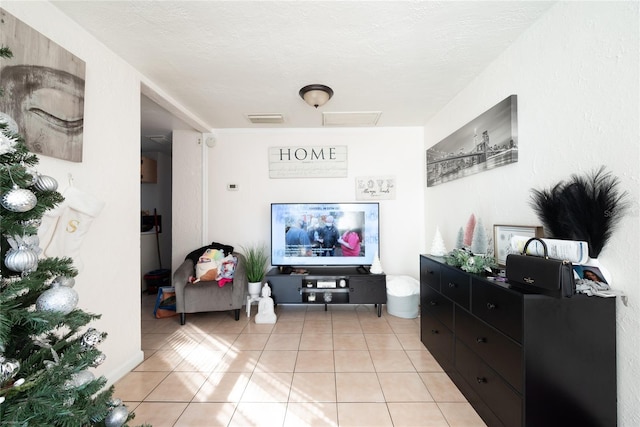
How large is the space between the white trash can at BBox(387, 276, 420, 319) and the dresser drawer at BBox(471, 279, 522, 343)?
1.48 meters

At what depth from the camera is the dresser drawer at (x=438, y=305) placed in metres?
1.96

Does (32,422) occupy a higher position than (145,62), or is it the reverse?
(145,62)

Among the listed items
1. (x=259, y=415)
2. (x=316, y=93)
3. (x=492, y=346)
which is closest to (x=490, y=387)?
(x=492, y=346)

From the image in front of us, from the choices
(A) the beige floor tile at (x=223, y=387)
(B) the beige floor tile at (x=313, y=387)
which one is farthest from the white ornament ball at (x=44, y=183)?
(B) the beige floor tile at (x=313, y=387)

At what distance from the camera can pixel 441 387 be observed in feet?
6.07

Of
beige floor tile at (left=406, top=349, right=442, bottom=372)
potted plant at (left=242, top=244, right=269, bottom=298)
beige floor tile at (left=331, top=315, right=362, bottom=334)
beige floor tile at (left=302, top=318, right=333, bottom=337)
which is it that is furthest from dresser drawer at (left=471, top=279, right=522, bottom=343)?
potted plant at (left=242, top=244, right=269, bottom=298)

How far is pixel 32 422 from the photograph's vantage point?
2.26 feet

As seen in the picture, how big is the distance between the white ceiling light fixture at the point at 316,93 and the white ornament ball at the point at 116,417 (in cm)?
243

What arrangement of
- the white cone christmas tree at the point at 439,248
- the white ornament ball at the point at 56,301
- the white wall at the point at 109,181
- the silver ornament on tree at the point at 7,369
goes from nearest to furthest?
the silver ornament on tree at the point at 7,369
the white ornament ball at the point at 56,301
the white wall at the point at 109,181
the white cone christmas tree at the point at 439,248

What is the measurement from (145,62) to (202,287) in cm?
223

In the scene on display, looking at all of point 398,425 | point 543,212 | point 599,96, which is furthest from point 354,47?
point 398,425

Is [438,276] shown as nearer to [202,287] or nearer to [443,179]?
[443,179]

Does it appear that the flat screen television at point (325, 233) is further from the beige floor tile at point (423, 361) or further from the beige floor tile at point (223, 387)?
the beige floor tile at point (223, 387)

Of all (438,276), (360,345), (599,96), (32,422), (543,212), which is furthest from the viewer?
(360,345)
